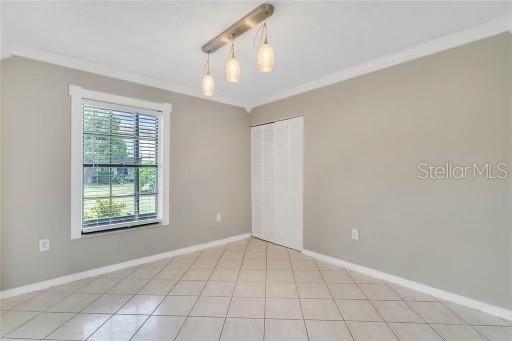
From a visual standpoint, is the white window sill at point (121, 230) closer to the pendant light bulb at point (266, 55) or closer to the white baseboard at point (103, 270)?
the white baseboard at point (103, 270)

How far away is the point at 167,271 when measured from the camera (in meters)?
2.83

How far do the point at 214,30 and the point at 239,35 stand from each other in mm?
212

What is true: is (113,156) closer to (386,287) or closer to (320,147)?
(320,147)

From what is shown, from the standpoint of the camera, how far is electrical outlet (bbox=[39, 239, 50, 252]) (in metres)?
2.38

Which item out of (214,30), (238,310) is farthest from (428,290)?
(214,30)

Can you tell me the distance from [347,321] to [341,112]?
7.29 feet

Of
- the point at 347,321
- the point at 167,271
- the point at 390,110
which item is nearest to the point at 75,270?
the point at 167,271

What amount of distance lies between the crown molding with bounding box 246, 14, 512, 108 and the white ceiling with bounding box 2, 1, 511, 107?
0.06 metres

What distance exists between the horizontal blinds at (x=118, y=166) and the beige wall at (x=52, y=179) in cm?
18

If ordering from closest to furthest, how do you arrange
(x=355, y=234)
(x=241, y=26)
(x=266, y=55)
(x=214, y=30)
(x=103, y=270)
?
(x=266, y=55), (x=241, y=26), (x=214, y=30), (x=103, y=270), (x=355, y=234)

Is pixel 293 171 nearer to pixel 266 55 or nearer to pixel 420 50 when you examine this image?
pixel 420 50

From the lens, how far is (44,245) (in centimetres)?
240

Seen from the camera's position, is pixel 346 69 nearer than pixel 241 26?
No

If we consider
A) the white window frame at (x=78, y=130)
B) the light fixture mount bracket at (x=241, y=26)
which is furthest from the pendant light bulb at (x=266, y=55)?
the white window frame at (x=78, y=130)
